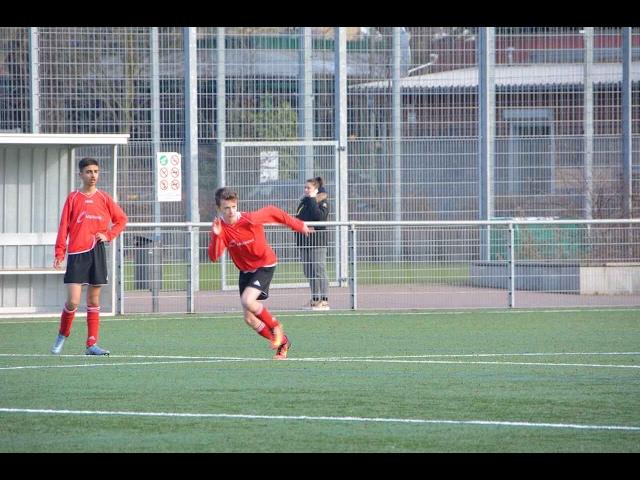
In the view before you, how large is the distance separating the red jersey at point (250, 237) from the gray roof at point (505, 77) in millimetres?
11177

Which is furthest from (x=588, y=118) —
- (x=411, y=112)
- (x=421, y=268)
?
(x=421, y=268)

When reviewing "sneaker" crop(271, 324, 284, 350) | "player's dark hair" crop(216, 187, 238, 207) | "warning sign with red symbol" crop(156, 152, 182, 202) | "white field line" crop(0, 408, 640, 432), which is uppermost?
"warning sign with red symbol" crop(156, 152, 182, 202)

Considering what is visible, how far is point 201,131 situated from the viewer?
23.1m

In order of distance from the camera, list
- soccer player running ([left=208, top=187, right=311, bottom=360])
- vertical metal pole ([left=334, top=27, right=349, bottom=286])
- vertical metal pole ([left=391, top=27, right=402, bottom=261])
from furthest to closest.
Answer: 1. vertical metal pole ([left=391, top=27, right=402, bottom=261])
2. vertical metal pole ([left=334, top=27, right=349, bottom=286])
3. soccer player running ([left=208, top=187, right=311, bottom=360])

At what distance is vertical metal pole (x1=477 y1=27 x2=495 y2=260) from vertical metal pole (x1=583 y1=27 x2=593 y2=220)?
1.69 metres

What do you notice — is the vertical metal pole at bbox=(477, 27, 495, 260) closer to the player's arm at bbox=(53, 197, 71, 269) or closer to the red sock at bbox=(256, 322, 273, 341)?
the red sock at bbox=(256, 322, 273, 341)

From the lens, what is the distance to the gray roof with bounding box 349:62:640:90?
2333 centimetres

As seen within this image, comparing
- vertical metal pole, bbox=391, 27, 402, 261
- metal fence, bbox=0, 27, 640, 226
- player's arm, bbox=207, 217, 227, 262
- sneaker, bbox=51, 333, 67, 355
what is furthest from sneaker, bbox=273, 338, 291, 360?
vertical metal pole, bbox=391, 27, 402, 261

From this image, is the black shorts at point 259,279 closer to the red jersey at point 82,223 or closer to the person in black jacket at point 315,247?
the red jersey at point 82,223
